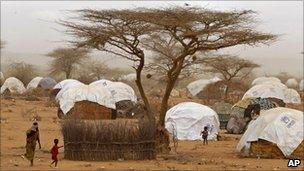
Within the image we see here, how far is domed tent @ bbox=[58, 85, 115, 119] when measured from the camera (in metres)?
23.2

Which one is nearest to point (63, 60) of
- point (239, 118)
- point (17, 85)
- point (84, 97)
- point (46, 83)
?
point (46, 83)

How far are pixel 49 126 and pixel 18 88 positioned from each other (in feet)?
67.9

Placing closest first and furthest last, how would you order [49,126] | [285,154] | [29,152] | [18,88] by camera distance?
[29,152] < [285,154] < [49,126] < [18,88]

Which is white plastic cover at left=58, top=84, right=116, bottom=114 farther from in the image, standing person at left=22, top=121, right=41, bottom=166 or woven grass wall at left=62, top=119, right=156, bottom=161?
standing person at left=22, top=121, right=41, bottom=166

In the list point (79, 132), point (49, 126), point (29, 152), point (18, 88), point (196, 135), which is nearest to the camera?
point (29, 152)

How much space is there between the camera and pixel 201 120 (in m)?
20.4

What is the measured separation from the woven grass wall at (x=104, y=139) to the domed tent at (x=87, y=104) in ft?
31.8

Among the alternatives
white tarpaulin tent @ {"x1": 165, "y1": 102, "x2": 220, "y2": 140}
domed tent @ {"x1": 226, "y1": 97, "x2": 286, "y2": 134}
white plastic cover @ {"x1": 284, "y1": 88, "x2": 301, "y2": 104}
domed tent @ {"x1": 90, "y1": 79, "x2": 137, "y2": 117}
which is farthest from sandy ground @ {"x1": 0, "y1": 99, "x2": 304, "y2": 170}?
white plastic cover @ {"x1": 284, "y1": 88, "x2": 301, "y2": 104}

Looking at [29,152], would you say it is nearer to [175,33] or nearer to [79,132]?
[79,132]

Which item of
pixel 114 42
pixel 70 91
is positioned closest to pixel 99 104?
pixel 70 91

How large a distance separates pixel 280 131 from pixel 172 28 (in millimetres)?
3634

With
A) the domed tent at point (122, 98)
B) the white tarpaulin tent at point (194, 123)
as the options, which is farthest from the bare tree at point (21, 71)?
the white tarpaulin tent at point (194, 123)

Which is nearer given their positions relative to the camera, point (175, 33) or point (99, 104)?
point (175, 33)

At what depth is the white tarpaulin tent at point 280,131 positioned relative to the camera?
1429cm
